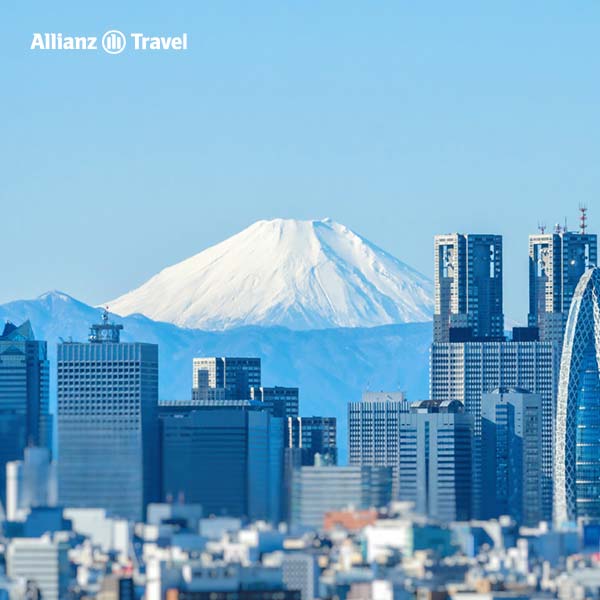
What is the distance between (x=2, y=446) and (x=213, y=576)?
29852 mm

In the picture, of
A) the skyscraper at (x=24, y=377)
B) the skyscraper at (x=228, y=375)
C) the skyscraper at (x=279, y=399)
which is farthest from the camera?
the skyscraper at (x=228, y=375)

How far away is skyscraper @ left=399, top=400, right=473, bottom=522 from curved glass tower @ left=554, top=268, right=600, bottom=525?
4447 mm

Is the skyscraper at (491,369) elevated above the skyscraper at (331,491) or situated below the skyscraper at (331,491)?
above

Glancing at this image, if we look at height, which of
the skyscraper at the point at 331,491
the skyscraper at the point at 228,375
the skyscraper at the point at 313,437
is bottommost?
the skyscraper at the point at 331,491

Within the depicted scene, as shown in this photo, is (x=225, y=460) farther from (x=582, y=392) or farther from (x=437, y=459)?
(x=582, y=392)

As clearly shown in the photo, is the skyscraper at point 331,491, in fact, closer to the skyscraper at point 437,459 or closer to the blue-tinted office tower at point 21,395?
the skyscraper at point 437,459

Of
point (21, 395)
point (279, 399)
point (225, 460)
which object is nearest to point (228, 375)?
point (279, 399)

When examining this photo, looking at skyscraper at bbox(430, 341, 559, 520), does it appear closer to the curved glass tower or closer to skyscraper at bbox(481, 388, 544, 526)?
skyscraper at bbox(481, 388, 544, 526)

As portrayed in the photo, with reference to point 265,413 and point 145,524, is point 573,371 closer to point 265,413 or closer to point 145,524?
point 265,413

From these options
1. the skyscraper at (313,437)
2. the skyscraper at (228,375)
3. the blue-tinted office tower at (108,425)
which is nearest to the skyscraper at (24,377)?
the blue-tinted office tower at (108,425)

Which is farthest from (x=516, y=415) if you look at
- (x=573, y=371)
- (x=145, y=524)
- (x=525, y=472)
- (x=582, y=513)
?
(x=145, y=524)

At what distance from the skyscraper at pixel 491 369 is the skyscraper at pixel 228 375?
916cm

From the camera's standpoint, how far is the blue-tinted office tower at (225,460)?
118 meters

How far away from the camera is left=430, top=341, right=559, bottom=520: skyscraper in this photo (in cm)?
19300
